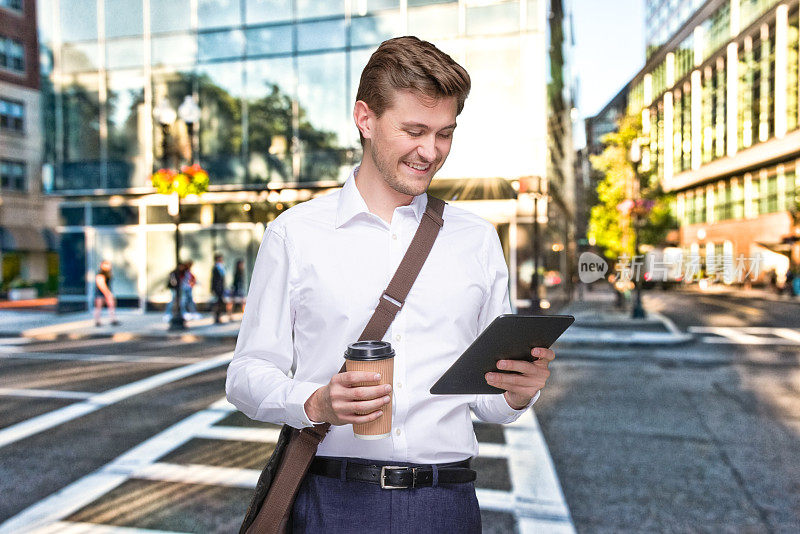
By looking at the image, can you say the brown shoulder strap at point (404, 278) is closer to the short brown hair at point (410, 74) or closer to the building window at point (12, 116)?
the short brown hair at point (410, 74)

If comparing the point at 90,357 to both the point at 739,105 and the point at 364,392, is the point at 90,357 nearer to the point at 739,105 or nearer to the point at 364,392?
the point at 364,392

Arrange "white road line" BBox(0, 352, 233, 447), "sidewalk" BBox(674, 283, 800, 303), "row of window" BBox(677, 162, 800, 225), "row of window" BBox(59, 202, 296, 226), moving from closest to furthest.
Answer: "white road line" BBox(0, 352, 233, 447)
"row of window" BBox(59, 202, 296, 226)
"sidewalk" BBox(674, 283, 800, 303)
"row of window" BBox(677, 162, 800, 225)

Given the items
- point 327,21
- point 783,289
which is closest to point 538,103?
point 327,21

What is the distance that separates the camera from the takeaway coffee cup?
1.47 metres

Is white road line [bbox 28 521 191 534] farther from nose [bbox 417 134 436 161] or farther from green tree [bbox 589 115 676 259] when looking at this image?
green tree [bbox 589 115 676 259]

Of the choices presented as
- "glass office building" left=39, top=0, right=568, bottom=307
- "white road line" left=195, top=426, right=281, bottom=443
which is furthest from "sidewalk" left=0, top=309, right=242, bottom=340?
"white road line" left=195, top=426, right=281, bottom=443

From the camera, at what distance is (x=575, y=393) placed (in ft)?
29.2

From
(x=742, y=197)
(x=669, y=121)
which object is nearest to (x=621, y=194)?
(x=742, y=197)

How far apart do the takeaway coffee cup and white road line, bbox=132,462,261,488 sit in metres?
3.96

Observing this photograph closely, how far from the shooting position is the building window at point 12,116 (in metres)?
31.7

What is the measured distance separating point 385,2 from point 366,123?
67.2 ft

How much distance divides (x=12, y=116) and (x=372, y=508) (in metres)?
37.8

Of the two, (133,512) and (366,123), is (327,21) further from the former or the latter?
(366,123)

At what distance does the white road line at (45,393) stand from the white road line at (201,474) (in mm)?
3655
